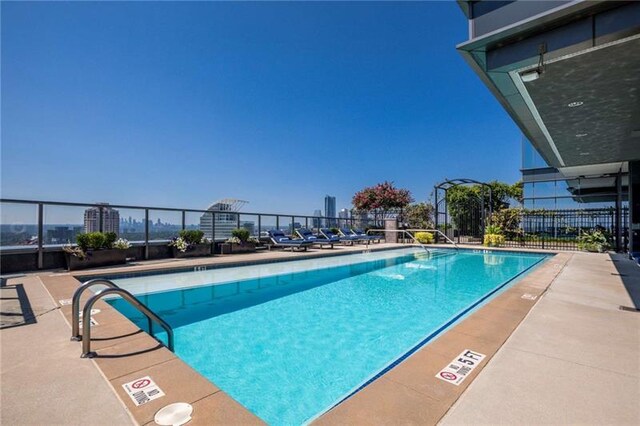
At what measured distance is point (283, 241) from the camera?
37.2 ft

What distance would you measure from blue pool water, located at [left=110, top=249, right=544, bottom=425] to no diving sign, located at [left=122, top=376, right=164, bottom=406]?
86 centimetres

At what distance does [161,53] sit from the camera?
1117 centimetres

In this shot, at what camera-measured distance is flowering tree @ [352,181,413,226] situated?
1878 cm

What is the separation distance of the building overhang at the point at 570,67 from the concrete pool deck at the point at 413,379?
3.05 m

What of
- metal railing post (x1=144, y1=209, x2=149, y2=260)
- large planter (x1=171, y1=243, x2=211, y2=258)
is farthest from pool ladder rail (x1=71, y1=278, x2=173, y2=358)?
large planter (x1=171, y1=243, x2=211, y2=258)

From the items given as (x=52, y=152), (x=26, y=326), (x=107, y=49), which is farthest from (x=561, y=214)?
(x=52, y=152)

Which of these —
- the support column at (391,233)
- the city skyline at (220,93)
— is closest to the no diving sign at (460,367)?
the city skyline at (220,93)

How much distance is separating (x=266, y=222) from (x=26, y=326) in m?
8.98

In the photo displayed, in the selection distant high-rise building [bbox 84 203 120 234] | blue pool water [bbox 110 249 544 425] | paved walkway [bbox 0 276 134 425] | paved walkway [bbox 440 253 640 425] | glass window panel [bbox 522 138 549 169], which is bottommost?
blue pool water [bbox 110 249 544 425]

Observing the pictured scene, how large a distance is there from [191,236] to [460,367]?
28.0 ft

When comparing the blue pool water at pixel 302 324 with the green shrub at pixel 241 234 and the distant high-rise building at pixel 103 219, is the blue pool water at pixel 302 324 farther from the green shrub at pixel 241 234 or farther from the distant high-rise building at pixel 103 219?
the green shrub at pixel 241 234

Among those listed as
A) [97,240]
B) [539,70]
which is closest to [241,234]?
[97,240]

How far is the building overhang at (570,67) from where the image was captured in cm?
310

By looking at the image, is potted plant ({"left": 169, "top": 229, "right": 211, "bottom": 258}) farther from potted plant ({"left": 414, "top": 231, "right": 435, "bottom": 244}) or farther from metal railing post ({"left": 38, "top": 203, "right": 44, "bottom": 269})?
potted plant ({"left": 414, "top": 231, "right": 435, "bottom": 244})
